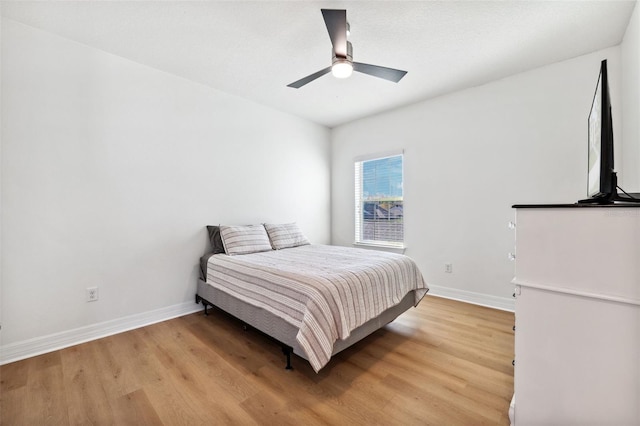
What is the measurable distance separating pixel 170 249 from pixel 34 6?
2219mm

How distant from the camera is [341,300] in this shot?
184cm

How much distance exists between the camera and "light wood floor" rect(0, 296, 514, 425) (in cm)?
148

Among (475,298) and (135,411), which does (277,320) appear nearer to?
(135,411)

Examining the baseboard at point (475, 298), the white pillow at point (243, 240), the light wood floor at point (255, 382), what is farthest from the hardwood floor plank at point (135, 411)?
the baseboard at point (475, 298)

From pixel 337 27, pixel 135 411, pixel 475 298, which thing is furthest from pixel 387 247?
pixel 135 411

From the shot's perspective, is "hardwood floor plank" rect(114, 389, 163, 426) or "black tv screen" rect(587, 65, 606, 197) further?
"hardwood floor plank" rect(114, 389, 163, 426)

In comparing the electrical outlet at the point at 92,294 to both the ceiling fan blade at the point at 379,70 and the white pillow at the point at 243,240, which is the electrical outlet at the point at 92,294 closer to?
the white pillow at the point at 243,240

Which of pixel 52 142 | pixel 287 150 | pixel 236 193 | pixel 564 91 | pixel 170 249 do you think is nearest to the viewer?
pixel 52 142

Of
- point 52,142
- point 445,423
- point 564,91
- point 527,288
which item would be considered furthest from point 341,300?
point 564,91

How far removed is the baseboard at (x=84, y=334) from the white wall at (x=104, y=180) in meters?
0.04

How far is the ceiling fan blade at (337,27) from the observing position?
67.1 inches

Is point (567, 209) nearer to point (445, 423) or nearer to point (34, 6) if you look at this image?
point (445, 423)

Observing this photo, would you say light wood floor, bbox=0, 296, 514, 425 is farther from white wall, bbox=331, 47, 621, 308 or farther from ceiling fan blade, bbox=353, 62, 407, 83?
ceiling fan blade, bbox=353, 62, 407, 83

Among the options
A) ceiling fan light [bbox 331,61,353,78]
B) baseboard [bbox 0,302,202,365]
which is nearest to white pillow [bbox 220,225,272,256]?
baseboard [bbox 0,302,202,365]
